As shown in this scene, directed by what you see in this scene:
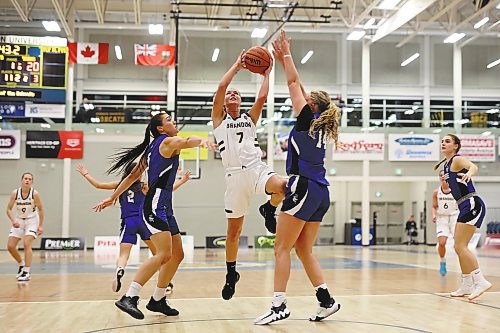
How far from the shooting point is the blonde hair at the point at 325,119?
5.21 meters

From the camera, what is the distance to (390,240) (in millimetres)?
28859

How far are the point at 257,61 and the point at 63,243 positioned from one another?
1767cm

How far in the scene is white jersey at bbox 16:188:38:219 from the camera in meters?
9.92

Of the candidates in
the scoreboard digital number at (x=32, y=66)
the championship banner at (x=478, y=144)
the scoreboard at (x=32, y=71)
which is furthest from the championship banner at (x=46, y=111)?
the championship banner at (x=478, y=144)

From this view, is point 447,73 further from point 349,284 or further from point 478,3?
point 349,284

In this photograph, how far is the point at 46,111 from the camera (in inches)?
863

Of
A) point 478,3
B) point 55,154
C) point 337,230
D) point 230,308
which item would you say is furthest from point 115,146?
point 230,308

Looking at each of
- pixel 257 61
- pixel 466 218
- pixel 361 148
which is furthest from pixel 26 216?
pixel 361 148

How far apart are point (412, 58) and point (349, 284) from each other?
2097 centimetres

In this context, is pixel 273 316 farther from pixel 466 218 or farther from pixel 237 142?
pixel 466 218

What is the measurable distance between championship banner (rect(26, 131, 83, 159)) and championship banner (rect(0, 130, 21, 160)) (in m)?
0.33

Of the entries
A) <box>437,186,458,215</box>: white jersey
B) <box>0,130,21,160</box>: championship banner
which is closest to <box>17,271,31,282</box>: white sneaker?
<box>437,186,458,215</box>: white jersey

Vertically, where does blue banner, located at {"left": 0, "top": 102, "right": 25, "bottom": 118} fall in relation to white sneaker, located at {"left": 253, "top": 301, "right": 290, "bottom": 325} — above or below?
above

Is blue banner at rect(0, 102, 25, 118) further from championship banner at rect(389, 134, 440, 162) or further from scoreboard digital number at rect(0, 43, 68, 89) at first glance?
championship banner at rect(389, 134, 440, 162)
